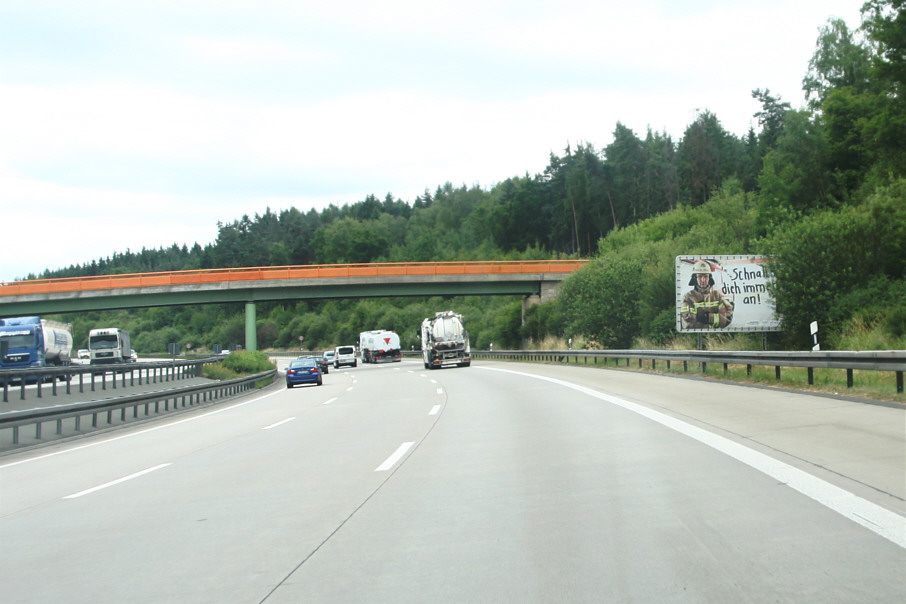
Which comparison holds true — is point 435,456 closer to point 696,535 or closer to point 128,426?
point 696,535

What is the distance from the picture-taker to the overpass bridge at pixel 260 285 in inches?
2314

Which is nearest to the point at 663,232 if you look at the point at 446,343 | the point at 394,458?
the point at 446,343

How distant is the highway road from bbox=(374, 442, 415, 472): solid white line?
0.13 ft

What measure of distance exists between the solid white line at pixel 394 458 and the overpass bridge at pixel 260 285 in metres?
46.9

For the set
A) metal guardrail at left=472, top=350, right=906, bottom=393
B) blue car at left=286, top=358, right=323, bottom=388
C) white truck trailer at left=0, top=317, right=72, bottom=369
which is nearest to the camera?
metal guardrail at left=472, top=350, right=906, bottom=393

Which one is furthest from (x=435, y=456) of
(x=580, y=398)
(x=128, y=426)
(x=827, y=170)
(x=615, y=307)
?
(x=827, y=170)

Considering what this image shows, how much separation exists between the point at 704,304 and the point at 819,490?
79.1ft

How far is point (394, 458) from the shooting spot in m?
11.0

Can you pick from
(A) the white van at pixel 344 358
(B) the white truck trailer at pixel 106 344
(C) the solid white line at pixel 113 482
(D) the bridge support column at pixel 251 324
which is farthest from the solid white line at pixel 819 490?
(B) the white truck trailer at pixel 106 344

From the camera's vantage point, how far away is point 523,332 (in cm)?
7000

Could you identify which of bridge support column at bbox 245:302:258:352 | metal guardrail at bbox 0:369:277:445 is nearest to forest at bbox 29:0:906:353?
metal guardrail at bbox 0:369:277:445

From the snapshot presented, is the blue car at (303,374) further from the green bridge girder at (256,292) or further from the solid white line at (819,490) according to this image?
the solid white line at (819,490)

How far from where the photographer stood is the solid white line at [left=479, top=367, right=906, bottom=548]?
Result: 20.1 ft

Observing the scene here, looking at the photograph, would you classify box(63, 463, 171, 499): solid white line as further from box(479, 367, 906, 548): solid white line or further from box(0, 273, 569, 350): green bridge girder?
box(0, 273, 569, 350): green bridge girder
